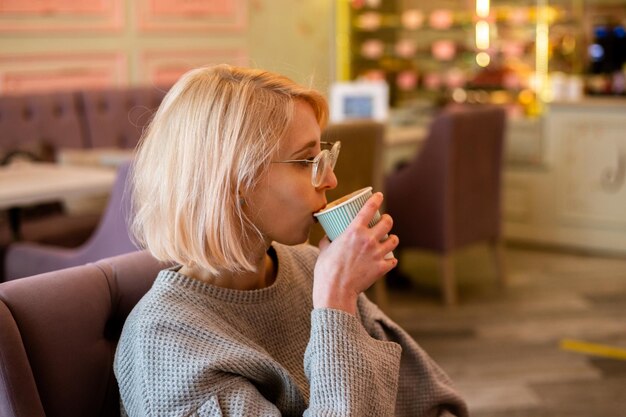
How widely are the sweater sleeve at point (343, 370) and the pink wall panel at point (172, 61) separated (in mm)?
4457

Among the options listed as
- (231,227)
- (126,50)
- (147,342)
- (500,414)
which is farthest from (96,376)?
(126,50)

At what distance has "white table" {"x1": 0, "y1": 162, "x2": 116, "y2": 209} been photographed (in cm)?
309

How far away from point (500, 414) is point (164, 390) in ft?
7.13

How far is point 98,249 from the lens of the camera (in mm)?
2885

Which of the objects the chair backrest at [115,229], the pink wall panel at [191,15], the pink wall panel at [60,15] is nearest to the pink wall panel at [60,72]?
the pink wall panel at [60,15]

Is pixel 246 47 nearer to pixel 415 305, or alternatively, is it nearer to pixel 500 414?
pixel 415 305

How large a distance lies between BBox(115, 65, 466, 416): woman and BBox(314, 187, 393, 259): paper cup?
0.02m

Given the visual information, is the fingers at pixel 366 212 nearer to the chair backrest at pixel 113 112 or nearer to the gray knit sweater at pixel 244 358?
the gray knit sweater at pixel 244 358

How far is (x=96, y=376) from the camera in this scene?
4.27 feet

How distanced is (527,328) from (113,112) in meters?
2.66

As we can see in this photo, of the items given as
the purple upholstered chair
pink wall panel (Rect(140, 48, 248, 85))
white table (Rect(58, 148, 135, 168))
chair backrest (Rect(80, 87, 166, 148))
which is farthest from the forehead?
pink wall panel (Rect(140, 48, 248, 85))

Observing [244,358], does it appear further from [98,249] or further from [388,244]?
[98,249]

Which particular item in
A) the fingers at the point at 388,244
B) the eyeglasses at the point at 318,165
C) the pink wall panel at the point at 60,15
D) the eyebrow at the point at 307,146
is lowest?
the fingers at the point at 388,244

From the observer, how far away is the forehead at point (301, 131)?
1269 mm
